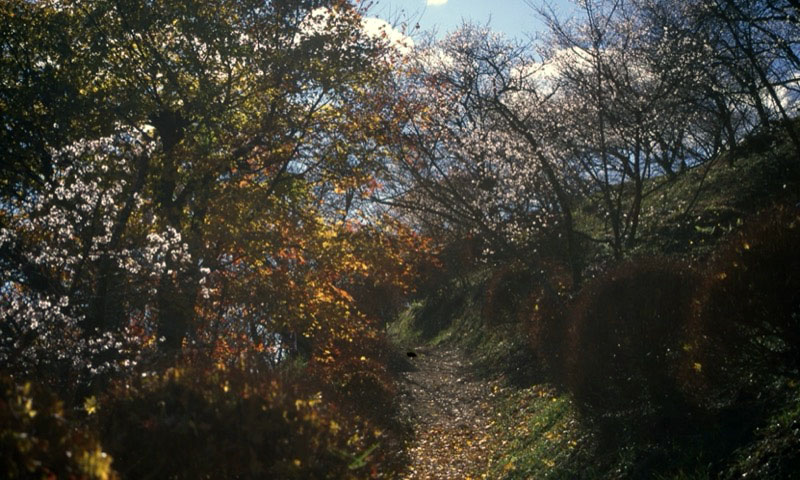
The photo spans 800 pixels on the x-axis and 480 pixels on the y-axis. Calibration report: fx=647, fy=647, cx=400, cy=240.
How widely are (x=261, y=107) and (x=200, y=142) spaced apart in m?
1.99

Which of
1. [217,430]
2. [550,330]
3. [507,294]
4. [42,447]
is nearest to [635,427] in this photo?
[550,330]

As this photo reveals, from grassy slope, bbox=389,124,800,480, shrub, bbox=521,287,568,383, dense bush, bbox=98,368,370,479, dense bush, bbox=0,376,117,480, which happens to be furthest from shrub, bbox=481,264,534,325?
dense bush, bbox=0,376,117,480

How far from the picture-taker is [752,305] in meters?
6.73

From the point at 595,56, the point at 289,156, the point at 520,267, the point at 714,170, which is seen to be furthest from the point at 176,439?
the point at 714,170

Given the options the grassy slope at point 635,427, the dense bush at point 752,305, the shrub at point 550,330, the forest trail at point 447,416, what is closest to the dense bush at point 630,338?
the grassy slope at point 635,427

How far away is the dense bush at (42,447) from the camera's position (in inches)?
126

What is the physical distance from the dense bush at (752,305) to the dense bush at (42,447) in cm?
616

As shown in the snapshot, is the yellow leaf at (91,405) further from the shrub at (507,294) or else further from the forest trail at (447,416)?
the shrub at (507,294)

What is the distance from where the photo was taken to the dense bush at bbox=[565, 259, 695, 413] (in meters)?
8.66

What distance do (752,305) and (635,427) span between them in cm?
281

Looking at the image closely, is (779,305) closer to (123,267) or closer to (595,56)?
(123,267)

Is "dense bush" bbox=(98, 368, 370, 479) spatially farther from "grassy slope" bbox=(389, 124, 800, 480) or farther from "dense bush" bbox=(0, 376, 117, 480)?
"grassy slope" bbox=(389, 124, 800, 480)

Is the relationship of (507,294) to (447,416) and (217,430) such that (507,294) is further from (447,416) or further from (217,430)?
(217,430)

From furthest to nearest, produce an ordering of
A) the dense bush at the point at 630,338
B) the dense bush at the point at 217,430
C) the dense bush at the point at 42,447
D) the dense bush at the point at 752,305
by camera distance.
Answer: the dense bush at the point at 630,338 < the dense bush at the point at 752,305 < the dense bush at the point at 217,430 < the dense bush at the point at 42,447
